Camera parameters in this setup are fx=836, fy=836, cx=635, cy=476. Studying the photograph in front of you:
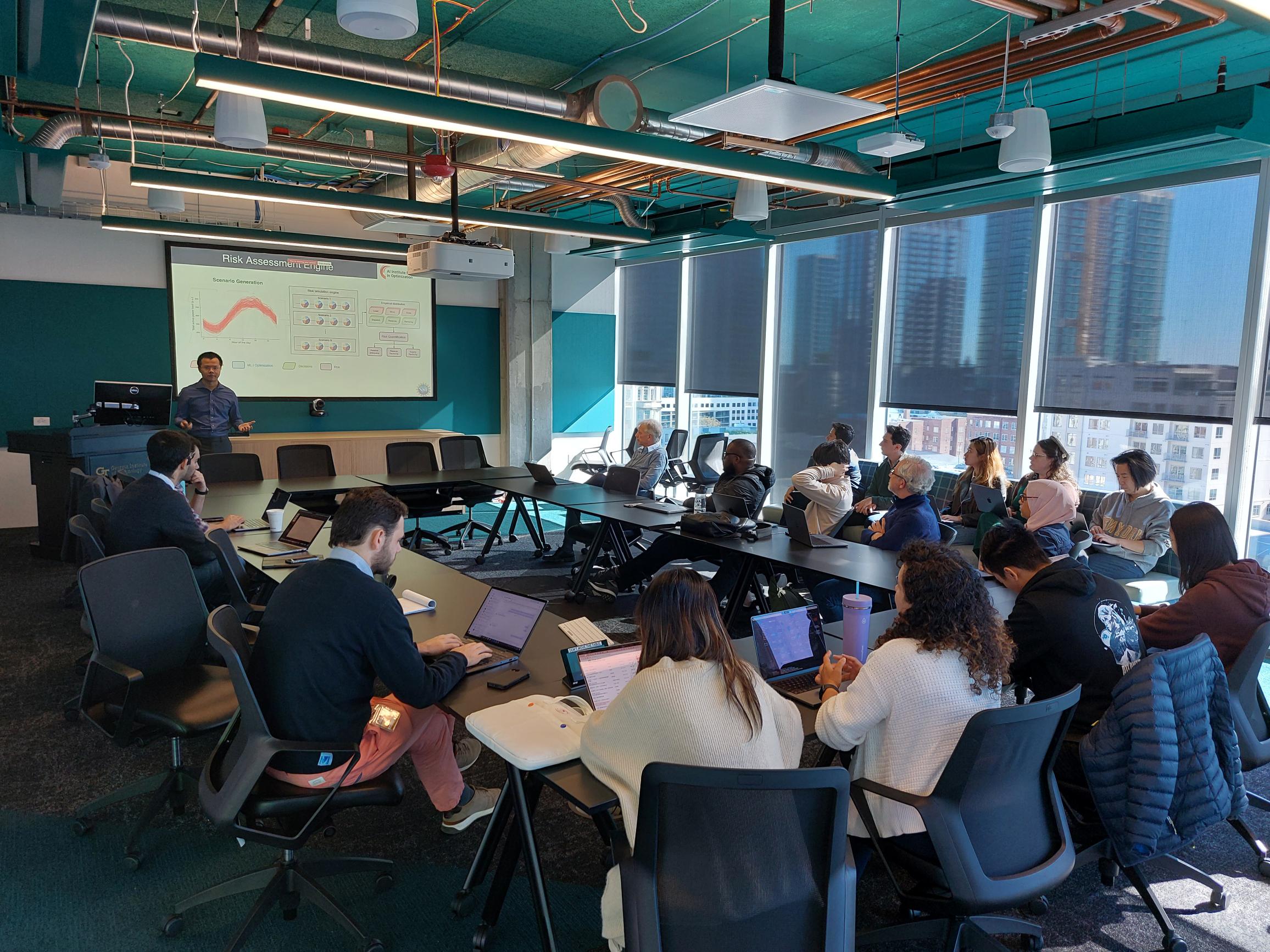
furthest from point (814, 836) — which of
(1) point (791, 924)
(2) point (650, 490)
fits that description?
(2) point (650, 490)

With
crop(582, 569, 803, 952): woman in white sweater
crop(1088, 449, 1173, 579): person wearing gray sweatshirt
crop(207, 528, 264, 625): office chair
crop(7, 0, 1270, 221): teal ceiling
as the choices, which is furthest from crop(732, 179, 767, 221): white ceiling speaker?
crop(582, 569, 803, 952): woman in white sweater

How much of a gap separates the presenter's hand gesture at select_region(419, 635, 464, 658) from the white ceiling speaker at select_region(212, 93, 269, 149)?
8.85ft

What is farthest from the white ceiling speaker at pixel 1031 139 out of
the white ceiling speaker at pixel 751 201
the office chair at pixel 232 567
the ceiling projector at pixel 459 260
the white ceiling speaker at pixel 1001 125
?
the office chair at pixel 232 567

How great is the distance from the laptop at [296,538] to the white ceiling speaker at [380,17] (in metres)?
2.45

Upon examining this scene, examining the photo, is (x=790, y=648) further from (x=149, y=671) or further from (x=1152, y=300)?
(x=1152, y=300)

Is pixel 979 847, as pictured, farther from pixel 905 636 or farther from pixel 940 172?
pixel 940 172

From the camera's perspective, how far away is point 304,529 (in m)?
4.60

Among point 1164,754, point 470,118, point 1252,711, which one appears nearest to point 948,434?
point 1252,711

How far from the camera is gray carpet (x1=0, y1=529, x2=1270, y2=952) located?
260 cm

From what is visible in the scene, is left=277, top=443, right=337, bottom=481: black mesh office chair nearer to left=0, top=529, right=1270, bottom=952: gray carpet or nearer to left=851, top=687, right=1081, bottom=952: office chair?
left=0, top=529, right=1270, bottom=952: gray carpet

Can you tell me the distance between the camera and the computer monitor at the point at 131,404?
22.6 feet

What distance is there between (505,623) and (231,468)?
4768 mm

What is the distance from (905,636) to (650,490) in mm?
5771

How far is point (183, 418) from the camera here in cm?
755
